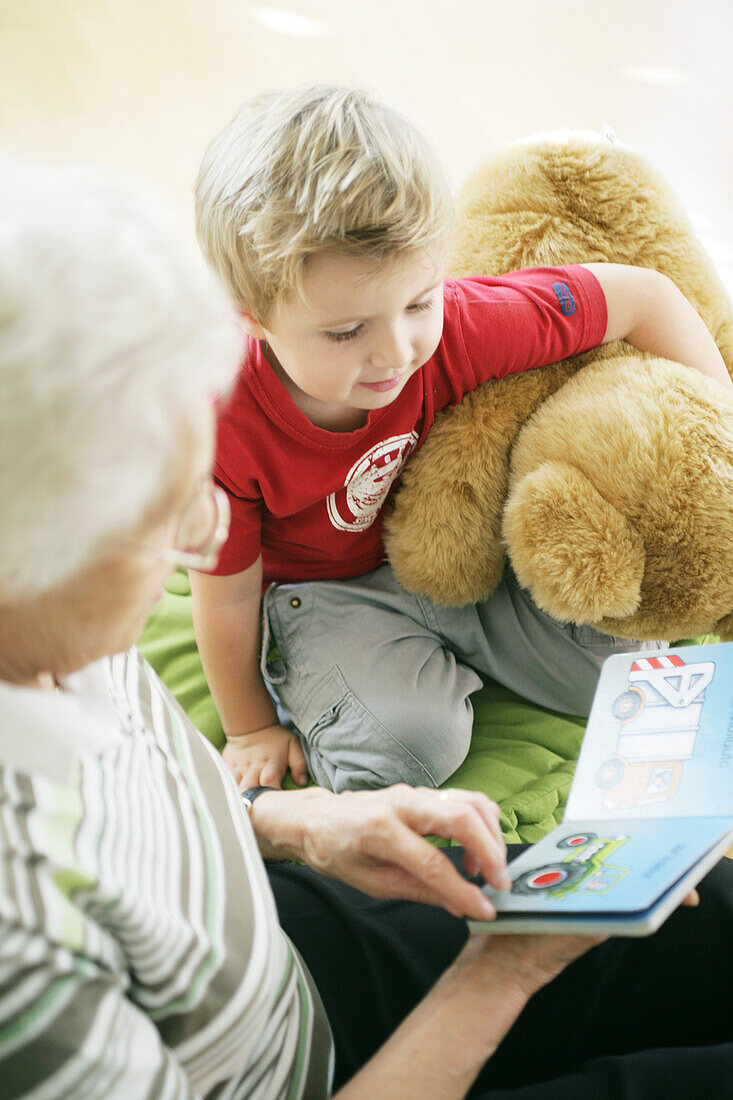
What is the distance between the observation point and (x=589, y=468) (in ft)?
2.92

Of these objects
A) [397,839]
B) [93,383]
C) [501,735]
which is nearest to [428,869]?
[397,839]

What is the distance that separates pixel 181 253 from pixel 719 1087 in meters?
0.56

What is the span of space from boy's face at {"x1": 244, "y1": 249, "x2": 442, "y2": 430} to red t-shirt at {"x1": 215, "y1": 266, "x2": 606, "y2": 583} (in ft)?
0.19

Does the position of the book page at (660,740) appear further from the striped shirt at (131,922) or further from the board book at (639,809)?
the striped shirt at (131,922)

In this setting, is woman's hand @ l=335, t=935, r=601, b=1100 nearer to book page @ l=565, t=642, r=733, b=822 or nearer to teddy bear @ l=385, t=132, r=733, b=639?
book page @ l=565, t=642, r=733, b=822

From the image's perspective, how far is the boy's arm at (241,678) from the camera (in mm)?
1030

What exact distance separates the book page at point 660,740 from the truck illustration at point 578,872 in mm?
46

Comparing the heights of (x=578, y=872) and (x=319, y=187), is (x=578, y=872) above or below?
below

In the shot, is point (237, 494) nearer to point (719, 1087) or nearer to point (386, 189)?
point (386, 189)

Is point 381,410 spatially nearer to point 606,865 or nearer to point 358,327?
point 358,327

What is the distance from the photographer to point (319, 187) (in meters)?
0.75

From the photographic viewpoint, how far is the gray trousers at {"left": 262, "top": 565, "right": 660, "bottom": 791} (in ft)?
3.29

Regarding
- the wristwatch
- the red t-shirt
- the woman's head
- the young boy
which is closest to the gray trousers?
the young boy

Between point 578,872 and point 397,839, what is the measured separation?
0.38ft
